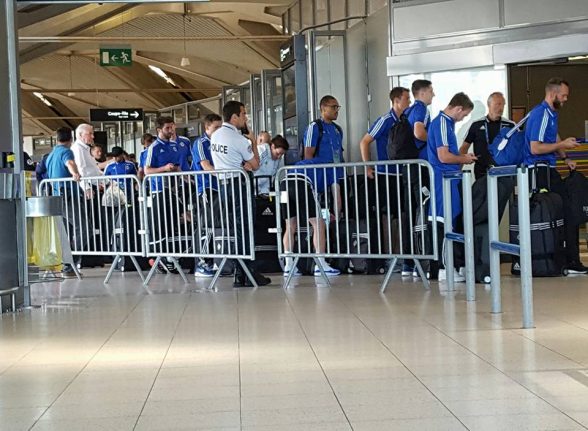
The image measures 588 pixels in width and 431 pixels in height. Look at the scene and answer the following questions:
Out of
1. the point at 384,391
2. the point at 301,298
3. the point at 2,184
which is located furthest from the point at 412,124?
the point at 384,391

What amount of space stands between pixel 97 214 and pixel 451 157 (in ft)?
15.5

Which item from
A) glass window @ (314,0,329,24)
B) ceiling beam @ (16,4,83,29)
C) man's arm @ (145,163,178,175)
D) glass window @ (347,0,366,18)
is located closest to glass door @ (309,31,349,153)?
glass window @ (347,0,366,18)

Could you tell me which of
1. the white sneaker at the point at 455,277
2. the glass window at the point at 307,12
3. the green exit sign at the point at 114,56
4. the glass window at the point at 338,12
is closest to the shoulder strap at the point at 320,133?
the white sneaker at the point at 455,277

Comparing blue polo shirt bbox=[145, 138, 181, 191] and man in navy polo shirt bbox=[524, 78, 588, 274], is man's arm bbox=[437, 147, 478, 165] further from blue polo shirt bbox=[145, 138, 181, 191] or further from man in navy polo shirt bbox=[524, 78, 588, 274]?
blue polo shirt bbox=[145, 138, 181, 191]

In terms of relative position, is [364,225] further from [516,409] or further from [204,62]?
[204,62]

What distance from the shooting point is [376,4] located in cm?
1230

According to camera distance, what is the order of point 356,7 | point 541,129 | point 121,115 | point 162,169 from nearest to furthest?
point 541,129 → point 162,169 → point 356,7 → point 121,115

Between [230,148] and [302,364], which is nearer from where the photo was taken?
[302,364]

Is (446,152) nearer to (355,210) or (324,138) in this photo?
(355,210)

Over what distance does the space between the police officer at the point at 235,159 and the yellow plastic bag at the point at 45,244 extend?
161cm

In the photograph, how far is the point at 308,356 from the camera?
513 cm

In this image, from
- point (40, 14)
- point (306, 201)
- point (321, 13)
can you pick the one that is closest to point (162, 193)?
point (306, 201)

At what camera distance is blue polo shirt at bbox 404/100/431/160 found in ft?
31.8

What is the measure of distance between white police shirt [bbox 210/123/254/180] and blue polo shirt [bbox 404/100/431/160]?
1534 millimetres
